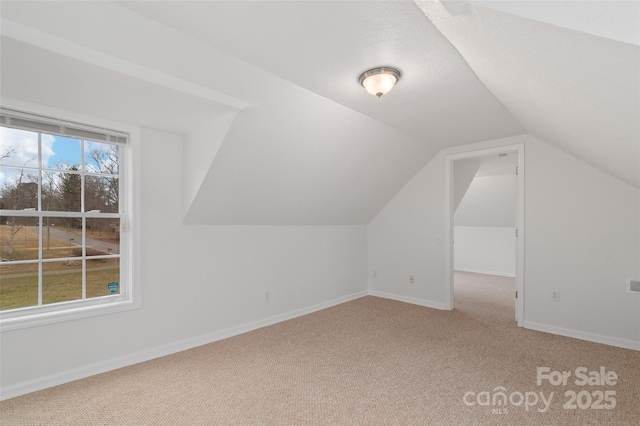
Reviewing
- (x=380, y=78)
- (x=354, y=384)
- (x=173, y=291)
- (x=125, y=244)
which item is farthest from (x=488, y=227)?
(x=125, y=244)

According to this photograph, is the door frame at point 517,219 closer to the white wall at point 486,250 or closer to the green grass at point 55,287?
the white wall at point 486,250

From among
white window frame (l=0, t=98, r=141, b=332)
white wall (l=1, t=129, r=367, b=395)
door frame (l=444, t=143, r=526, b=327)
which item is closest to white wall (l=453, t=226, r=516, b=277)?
door frame (l=444, t=143, r=526, b=327)

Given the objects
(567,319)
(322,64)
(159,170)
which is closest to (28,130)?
(159,170)

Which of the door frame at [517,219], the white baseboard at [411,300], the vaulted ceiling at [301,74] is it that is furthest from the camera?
the white baseboard at [411,300]

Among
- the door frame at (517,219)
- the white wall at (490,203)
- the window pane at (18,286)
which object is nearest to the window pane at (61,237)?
the window pane at (18,286)

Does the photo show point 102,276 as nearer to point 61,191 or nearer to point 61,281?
point 61,281

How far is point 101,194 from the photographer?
270 centimetres

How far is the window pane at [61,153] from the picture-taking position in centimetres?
244

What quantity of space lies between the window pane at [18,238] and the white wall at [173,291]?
55cm

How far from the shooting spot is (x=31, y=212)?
2.33m

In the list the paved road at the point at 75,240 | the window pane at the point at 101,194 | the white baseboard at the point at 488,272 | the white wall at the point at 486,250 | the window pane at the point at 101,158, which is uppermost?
the window pane at the point at 101,158

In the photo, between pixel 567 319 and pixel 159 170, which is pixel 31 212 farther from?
pixel 567 319

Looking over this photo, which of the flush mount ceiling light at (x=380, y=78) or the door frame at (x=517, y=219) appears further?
the door frame at (x=517, y=219)

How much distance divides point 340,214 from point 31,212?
10.7 feet
